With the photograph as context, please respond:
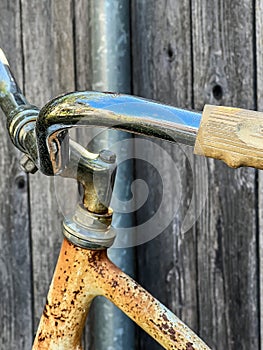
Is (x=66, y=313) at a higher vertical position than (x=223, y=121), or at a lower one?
lower

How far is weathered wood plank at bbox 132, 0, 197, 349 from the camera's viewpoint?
62.1 inches

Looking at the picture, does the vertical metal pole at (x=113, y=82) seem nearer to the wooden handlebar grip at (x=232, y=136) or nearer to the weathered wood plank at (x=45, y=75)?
the weathered wood plank at (x=45, y=75)

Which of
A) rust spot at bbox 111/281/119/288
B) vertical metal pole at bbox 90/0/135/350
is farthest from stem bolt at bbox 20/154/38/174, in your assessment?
vertical metal pole at bbox 90/0/135/350

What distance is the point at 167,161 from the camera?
164 centimetres

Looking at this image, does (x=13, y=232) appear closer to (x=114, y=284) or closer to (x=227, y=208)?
(x=227, y=208)

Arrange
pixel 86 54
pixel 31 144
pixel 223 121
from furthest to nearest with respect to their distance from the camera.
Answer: pixel 86 54
pixel 31 144
pixel 223 121

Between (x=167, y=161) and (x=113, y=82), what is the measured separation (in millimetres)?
233

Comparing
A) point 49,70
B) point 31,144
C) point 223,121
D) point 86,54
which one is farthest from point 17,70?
point 223,121

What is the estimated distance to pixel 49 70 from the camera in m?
1.71

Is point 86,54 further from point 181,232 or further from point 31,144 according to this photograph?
point 31,144

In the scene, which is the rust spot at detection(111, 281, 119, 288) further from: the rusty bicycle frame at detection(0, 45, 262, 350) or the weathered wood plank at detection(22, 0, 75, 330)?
the weathered wood plank at detection(22, 0, 75, 330)

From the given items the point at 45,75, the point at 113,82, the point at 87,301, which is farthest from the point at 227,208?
the point at 87,301

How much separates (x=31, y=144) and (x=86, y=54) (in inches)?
36.6

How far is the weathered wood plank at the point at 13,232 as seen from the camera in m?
1.74
